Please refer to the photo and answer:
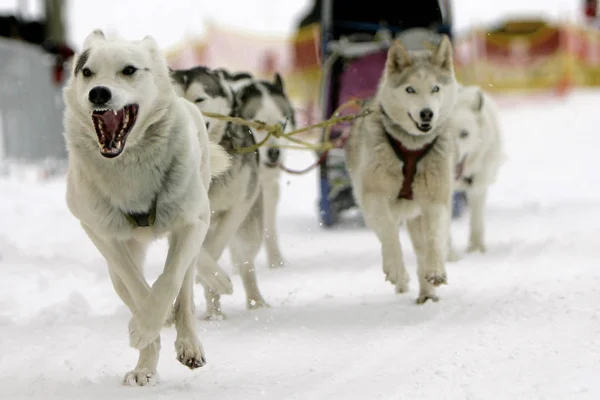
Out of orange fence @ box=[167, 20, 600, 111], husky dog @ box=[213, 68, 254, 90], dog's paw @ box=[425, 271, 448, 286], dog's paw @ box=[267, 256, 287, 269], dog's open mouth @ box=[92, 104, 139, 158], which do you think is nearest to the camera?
dog's open mouth @ box=[92, 104, 139, 158]

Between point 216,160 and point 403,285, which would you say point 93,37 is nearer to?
point 216,160

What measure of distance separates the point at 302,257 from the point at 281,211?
11.6 feet

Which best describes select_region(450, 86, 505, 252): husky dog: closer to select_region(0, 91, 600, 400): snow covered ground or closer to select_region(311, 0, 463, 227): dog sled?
select_region(0, 91, 600, 400): snow covered ground

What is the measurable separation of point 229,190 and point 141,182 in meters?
1.21

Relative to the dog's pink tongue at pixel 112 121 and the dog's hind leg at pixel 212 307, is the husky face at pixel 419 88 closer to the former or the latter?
the dog's hind leg at pixel 212 307

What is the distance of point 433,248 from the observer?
3740 millimetres

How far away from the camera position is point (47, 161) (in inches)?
430

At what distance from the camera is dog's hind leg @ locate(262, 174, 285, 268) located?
5234 millimetres

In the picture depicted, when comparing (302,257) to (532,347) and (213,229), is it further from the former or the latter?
(532,347)

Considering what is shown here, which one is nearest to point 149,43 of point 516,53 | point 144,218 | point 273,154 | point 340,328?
point 144,218

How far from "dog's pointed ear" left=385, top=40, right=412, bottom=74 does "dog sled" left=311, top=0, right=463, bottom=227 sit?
2.17m

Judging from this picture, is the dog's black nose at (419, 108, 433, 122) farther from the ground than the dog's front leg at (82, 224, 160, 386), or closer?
farther from the ground

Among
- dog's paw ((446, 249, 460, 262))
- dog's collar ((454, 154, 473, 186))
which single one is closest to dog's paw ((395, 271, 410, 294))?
dog's paw ((446, 249, 460, 262))

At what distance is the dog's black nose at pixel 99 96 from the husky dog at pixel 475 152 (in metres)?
3.59
